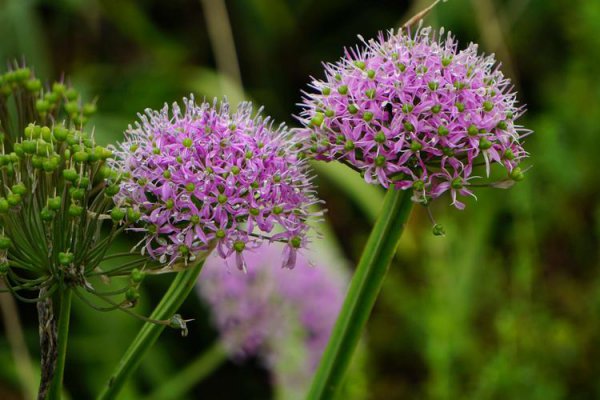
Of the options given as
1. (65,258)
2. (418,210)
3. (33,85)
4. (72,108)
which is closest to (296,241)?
(65,258)

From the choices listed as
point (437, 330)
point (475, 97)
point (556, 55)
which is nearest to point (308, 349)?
point (437, 330)

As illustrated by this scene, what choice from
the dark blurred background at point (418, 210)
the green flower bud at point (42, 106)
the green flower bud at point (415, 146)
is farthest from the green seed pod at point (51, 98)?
the dark blurred background at point (418, 210)

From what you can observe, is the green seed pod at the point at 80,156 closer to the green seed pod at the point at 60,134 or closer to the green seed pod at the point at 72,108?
the green seed pod at the point at 60,134

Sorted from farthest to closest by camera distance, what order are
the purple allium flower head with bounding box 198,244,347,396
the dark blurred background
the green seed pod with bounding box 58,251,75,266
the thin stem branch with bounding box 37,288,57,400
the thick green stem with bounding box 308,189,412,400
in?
the dark blurred background < the purple allium flower head with bounding box 198,244,347,396 < the thick green stem with bounding box 308,189,412,400 < the thin stem branch with bounding box 37,288,57,400 < the green seed pod with bounding box 58,251,75,266

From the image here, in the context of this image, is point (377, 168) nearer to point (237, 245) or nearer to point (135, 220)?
point (237, 245)

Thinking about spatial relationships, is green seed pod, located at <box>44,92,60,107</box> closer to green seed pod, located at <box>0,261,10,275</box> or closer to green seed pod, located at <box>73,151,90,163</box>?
green seed pod, located at <box>73,151,90,163</box>

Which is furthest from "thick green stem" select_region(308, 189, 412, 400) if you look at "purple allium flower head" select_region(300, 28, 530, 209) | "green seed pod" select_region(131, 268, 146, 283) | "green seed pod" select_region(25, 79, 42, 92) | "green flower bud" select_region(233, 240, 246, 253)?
"green seed pod" select_region(25, 79, 42, 92)

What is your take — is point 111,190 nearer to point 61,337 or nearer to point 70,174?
point 70,174
